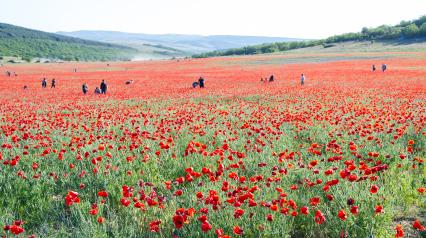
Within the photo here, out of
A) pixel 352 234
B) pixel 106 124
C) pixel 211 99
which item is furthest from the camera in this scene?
pixel 211 99

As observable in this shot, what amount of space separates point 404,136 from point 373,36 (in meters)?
125

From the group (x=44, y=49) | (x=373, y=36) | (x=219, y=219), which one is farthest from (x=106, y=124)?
(x=44, y=49)

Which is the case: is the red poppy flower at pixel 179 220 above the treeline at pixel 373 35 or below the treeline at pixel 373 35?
below

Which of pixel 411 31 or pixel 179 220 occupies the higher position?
pixel 411 31

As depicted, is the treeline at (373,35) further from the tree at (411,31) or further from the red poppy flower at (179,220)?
the red poppy flower at (179,220)

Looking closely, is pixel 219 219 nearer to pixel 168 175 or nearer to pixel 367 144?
pixel 168 175

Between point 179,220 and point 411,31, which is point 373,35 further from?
point 179,220

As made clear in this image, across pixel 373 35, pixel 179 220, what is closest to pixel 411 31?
pixel 373 35

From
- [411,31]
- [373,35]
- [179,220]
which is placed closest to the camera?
[179,220]

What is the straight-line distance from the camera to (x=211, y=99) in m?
22.9

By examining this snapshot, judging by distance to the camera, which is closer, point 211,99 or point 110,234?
point 110,234

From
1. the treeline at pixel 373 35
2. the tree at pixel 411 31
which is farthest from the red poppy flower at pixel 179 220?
the tree at pixel 411 31

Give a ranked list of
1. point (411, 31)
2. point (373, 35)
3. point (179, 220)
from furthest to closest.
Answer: point (373, 35)
point (411, 31)
point (179, 220)

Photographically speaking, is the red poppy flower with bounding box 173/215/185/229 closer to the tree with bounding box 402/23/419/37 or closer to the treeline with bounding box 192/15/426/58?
the treeline with bounding box 192/15/426/58
